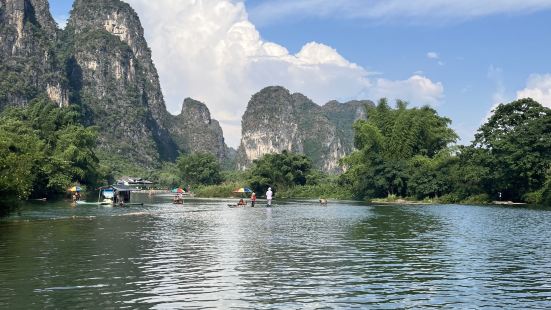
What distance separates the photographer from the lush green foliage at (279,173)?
114 meters

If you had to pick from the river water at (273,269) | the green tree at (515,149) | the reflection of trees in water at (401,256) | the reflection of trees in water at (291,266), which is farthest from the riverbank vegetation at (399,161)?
the reflection of trees in water at (401,256)

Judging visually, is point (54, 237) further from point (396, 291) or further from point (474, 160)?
point (474, 160)

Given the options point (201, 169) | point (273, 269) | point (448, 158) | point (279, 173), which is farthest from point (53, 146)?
point (273, 269)

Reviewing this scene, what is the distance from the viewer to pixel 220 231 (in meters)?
29.7

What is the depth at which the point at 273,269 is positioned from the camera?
16.7 metres

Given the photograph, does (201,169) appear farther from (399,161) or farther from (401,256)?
(401,256)

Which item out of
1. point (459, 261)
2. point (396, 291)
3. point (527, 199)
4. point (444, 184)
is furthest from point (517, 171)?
point (396, 291)

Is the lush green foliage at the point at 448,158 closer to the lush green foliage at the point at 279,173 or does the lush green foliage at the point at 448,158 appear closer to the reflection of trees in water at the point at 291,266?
the lush green foliage at the point at 279,173

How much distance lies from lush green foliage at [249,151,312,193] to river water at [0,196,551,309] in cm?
8460

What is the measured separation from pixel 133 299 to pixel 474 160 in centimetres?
6576

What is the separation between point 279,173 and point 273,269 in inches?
3849

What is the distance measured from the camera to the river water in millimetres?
12438

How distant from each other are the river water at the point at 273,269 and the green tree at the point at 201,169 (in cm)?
12683

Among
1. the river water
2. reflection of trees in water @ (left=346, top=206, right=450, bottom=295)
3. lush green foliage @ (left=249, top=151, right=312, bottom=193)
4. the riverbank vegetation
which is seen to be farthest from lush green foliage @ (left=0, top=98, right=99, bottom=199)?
reflection of trees in water @ (left=346, top=206, right=450, bottom=295)
